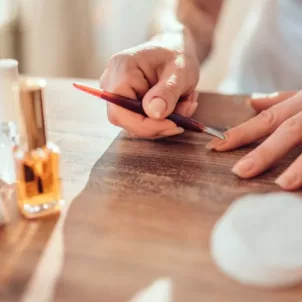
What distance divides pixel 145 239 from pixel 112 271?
54 mm

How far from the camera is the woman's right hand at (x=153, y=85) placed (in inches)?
26.1

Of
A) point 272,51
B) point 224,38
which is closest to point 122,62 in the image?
point 272,51

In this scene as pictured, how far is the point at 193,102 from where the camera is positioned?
0.76m

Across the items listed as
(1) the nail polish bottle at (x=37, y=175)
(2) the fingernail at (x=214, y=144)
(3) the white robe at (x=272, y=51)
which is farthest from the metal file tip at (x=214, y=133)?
(3) the white robe at (x=272, y=51)

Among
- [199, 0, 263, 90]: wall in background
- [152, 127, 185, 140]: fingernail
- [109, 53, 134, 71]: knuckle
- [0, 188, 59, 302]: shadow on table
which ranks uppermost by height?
[109, 53, 134, 71]: knuckle

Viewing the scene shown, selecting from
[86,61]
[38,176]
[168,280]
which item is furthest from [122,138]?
[86,61]

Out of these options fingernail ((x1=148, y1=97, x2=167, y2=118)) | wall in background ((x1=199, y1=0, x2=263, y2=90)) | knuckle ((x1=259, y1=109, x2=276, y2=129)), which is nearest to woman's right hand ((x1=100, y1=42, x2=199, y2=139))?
fingernail ((x1=148, y1=97, x2=167, y2=118))

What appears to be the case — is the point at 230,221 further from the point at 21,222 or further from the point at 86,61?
the point at 86,61

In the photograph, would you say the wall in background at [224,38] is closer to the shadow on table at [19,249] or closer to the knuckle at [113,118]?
the knuckle at [113,118]

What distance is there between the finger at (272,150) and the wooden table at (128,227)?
1 centimetres

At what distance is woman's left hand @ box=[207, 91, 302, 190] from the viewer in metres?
0.58

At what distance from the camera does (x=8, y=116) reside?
617 millimetres

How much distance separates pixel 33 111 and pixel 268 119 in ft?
1.13

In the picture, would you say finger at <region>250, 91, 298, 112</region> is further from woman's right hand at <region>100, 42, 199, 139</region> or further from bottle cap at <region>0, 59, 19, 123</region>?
bottle cap at <region>0, 59, 19, 123</region>
